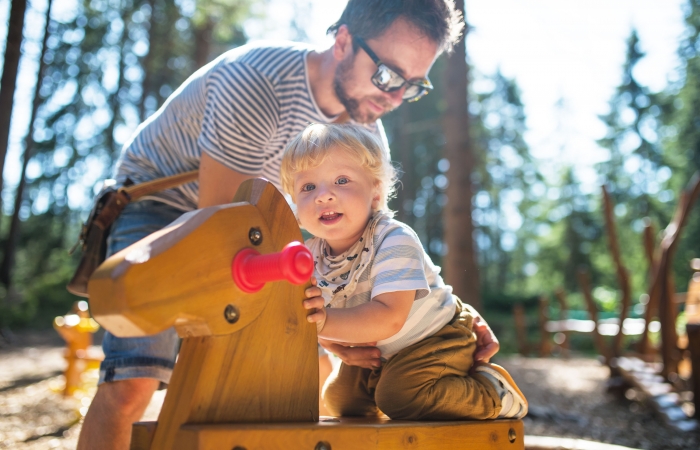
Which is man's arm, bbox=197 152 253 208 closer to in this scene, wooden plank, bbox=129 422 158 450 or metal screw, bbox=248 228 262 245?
metal screw, bbox=248 228 262 245

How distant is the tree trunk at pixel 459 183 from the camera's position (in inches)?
294

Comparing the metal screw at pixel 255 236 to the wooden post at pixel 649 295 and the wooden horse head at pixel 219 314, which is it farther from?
the wooden post at pixel 649 295

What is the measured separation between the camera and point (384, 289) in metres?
1.52

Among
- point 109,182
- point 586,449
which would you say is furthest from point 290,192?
point 586,449

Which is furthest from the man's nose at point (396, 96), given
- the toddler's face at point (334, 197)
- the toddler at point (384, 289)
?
the toddler's face at point (334, 197)

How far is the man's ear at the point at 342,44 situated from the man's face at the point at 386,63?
17 mm

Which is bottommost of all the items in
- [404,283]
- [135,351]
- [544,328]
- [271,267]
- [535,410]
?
[544,328]

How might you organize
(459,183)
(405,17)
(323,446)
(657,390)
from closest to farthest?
(323,446), (405,17), (657,390), (459,183)

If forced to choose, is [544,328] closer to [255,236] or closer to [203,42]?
[203,42]

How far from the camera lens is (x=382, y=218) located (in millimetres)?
1721

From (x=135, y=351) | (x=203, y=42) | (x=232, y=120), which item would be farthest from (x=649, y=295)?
(x=203, y=42)

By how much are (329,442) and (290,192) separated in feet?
2.66

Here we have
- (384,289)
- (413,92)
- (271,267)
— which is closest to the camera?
(271,267)

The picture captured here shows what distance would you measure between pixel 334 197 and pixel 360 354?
1.57ft
